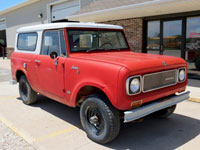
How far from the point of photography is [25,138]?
3699 mm

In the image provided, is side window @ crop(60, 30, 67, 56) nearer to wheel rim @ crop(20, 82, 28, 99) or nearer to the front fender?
the front fender

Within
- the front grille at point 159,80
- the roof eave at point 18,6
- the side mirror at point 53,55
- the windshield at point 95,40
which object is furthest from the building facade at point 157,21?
the roof eave at point 18,6

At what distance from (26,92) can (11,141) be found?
2134mm

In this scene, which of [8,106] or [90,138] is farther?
[8,106]

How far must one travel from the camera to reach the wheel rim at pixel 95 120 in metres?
3.46

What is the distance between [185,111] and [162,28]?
560 cm

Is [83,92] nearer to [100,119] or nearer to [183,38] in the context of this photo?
[100,119]

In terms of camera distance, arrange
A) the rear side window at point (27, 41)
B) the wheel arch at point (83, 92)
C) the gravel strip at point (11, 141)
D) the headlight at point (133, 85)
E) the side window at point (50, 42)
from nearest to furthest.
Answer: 1. the headlight at point (133, 85)
2. the gravel strip at point (11, 141)
3. the wheel arch at point (83, 92)
4. the side window at point (50, 42)
5. the rear side window at point (27, 41)

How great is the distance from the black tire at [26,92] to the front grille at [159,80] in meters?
3.12

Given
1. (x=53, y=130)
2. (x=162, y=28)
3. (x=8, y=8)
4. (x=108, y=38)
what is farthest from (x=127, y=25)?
(x=8, y=8)

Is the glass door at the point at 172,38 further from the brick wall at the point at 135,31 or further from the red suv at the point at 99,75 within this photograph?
the red suv at the point at 99,75

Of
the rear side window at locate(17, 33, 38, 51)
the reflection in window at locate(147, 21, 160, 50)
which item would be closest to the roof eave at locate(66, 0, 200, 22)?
the reflection in window at locate(147, 21, 160, 50)

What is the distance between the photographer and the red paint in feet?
9.87

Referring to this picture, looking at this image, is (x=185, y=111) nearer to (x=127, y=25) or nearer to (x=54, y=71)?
(x=54, y=71)
